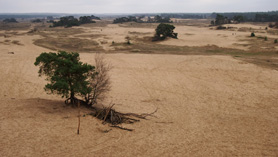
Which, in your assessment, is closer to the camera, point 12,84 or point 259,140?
point 259,140

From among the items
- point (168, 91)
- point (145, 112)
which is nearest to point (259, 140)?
point (145, 112)

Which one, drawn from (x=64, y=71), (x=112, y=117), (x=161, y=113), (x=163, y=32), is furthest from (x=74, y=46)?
(x=112, y=117)

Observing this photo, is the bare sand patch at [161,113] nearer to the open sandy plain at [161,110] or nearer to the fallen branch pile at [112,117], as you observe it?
the open sandy plain at [161,110]

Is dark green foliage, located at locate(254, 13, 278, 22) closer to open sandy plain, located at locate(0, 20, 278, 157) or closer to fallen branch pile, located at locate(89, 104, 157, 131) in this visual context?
open sandy plain, located at locate(0, 20, 278, 157)

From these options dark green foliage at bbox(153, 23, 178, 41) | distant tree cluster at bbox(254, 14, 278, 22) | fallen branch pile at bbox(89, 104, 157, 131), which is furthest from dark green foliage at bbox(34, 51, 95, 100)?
distant tree cluster at bbox(254, 14, 278, 22)

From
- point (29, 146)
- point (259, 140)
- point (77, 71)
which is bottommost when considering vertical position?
point (259, 140)

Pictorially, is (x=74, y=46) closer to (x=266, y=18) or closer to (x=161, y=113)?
(x=161, y=113)

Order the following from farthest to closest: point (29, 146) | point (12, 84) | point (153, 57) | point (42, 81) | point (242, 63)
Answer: point (153, 57)
point (242, 63)
point (42, 81)
point (12, 84)
point (29, 146)

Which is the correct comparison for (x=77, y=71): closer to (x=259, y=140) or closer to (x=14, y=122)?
(x=14, y=122)

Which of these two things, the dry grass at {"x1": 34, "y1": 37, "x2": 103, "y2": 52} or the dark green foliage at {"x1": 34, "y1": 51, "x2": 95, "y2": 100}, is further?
the dry grass at {"x1": 34, "y1": 37, "x2": 103, "y2": 52}
